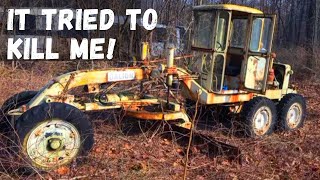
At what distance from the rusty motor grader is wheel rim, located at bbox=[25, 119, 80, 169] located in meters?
0.01

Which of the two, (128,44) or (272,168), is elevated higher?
(128,44)

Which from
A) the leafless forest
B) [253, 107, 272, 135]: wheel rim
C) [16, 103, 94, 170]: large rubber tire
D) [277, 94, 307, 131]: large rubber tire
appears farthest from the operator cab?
[16, 103, 94, 170]: large rubber tire

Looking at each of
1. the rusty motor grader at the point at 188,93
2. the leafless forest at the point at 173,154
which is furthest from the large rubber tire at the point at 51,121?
the leafless forest at the point at 173,154

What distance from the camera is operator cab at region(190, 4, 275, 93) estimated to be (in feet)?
24.8

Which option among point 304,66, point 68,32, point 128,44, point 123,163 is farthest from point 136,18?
point 123,163

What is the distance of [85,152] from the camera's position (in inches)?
221

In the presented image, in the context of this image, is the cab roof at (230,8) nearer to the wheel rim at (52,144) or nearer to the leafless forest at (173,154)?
the leafless forest at (173,154)

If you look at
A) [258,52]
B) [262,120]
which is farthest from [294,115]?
[258,52]

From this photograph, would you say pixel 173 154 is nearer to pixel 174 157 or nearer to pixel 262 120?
pixel 174 157

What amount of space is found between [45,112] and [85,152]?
771 millimetres

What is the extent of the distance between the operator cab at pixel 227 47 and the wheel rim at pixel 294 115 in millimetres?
1076

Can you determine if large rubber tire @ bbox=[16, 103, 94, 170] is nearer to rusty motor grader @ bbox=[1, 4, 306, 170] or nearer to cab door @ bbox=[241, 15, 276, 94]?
rusty motor grader @ bbox=[1, 4, 306, 170]

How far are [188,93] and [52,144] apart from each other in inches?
110

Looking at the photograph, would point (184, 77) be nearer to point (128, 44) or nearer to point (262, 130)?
point (262, 130)
